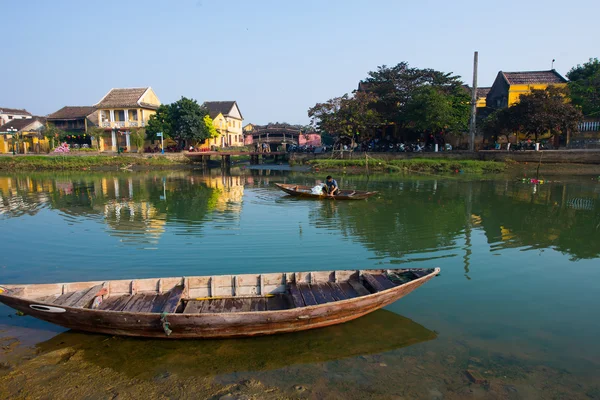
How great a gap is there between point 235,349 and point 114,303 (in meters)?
2.03

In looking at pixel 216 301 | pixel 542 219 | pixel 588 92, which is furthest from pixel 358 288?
pixel 588 92

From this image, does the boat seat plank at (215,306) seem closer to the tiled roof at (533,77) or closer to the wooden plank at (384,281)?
the wooden plank at (384,281)

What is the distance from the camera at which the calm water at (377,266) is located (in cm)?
526

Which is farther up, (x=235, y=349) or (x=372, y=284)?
(x=372, y=284)

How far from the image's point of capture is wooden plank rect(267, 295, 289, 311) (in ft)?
20.4

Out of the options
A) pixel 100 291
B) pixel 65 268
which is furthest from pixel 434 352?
pixel 65 268

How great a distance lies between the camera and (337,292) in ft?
21.3

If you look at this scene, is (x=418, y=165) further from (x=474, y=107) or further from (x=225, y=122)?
(x=225, y=122)

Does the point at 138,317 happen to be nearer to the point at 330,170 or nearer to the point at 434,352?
the point at 434,352

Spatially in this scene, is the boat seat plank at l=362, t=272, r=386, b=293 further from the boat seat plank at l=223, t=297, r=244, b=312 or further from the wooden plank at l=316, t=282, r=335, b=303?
the boat seat plank at l=223, t=297, r=244, b=312

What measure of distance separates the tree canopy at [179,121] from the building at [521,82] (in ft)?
93.3

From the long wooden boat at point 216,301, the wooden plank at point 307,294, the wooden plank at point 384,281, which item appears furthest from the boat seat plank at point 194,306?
the wooden plank at point 384,281

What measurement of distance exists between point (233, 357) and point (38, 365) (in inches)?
99.1

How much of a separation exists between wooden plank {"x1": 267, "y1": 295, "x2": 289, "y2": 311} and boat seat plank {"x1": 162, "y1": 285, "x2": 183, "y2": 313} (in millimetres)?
1373
